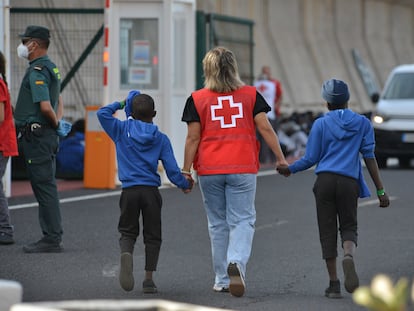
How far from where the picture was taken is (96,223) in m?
13.5

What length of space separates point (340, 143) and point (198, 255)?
8.66 feet

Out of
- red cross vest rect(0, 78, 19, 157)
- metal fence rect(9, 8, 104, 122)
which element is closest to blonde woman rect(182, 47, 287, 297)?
red cross vest rect(0, 78, 19, 157)

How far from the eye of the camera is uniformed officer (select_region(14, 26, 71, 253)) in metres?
11.0

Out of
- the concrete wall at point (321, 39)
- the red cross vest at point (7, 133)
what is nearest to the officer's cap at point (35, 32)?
the red cross vest at point (7, 133)

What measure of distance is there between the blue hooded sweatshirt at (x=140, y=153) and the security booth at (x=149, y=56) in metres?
9.45

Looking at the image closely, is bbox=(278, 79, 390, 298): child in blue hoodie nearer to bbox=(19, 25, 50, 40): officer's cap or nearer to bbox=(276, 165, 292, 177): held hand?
bbox=(276, 165, 292, 177): held hand

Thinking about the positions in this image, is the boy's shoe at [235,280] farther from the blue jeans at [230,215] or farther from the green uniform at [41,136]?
the green uniform at [41,136]

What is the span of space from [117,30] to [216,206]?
994 centimetres

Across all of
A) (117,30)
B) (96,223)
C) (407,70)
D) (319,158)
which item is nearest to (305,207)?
(96,223)

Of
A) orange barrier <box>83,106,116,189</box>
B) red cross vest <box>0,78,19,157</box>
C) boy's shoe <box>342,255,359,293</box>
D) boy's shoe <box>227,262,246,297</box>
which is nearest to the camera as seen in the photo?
boy's shoe <box>342,255,359,293</box>

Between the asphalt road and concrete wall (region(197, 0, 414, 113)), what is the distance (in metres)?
18.7

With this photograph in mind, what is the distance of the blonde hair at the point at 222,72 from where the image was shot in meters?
8.56

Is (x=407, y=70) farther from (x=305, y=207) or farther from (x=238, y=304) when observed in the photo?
(x=238, y=304)

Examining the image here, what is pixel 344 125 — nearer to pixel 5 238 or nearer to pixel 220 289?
pixel 220 289
